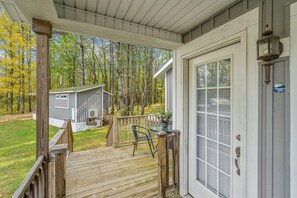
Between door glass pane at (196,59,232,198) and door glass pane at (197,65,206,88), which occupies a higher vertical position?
door glass pane at (197,65,206,88)

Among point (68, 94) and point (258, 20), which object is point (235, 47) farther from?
point (68, 94)

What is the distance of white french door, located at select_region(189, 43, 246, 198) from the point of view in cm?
162

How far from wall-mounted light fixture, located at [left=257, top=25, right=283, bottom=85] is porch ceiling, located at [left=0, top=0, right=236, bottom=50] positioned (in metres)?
0.55

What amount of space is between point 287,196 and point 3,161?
611cm

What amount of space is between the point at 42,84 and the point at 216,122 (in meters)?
2.02

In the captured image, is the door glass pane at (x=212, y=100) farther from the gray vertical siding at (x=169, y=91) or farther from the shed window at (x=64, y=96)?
the shed window at (x=64, y=96)

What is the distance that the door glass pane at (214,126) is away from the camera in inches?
71.2

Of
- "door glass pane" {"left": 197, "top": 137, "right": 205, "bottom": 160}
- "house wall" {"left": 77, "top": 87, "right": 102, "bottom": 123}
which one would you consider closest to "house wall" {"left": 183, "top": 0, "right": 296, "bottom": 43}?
"door glass pane" {"left": 197, "top": 137, "right": 205, "bottom": 160}

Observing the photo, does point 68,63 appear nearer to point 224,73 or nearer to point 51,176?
point 51,176

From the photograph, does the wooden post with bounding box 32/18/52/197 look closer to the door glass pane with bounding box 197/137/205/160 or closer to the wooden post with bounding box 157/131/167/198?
the wooden post with bounding box 157/131/167/198

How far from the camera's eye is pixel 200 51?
2.04 meters

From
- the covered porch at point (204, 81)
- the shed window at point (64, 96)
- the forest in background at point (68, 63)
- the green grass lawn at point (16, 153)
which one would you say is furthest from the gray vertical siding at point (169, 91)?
the shed window at point (64, 96)

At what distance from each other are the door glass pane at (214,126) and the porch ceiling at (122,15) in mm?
649

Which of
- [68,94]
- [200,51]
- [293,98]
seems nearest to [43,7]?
[200,51]
